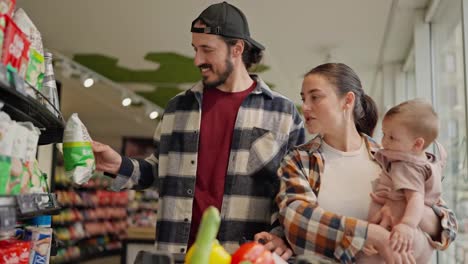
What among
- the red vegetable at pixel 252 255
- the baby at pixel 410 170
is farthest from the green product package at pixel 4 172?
the baby at pixel 410 170

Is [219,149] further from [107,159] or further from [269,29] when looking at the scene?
[269,29]

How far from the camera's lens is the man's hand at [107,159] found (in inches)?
85.3

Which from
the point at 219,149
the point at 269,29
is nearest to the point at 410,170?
the point at 219,149

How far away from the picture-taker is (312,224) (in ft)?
5.61

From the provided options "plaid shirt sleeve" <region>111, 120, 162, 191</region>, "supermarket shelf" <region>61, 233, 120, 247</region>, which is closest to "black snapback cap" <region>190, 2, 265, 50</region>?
"plaid shirt sleeve" <region>111, 120, 162, 191</region>

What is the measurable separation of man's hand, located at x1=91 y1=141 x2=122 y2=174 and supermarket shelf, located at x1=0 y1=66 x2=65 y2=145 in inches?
6.5

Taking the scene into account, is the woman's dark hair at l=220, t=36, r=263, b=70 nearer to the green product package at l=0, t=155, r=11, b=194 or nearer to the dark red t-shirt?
the dark red t-shirt

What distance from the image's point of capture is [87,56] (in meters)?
6.99

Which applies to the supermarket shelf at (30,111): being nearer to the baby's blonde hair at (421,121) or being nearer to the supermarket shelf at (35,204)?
the supermarket shelf at (35,204)

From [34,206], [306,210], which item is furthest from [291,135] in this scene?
[34,206]

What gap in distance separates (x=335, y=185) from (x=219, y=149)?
1.97ft

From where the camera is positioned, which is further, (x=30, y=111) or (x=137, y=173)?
(x=137, y=173)

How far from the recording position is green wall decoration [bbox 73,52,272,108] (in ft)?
22.9

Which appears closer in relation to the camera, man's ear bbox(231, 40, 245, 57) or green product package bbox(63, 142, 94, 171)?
green product package bbox(63, 142, 94, 171)
